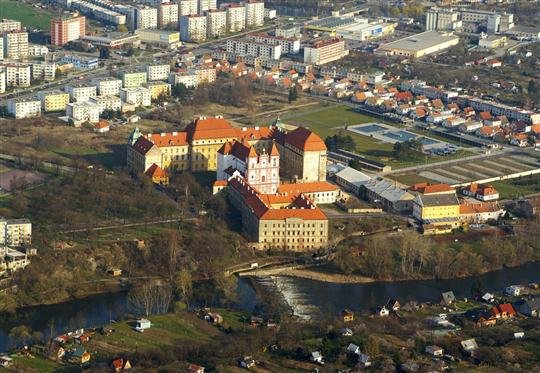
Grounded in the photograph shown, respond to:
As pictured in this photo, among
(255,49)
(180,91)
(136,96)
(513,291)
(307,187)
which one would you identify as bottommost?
(255,49)

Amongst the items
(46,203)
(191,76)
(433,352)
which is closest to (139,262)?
(46,203)

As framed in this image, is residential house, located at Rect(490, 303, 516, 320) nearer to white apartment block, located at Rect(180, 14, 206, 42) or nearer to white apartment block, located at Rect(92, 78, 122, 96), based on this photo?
white apartment block, located at Rect(92, 78, 122, 96)

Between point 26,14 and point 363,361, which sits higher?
point 363,361

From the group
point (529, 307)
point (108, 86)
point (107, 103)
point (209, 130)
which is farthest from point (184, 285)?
point (108, 86)

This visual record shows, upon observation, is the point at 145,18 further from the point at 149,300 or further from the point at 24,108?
the point at 149,300

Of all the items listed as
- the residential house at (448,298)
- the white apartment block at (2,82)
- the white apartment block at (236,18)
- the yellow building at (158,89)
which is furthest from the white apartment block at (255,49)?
the residential house at (448,298)

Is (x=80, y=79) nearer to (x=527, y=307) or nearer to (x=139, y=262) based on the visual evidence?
(x=139, y=262)

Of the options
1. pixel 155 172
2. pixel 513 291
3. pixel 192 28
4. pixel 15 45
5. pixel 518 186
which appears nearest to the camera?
pixel 513 291

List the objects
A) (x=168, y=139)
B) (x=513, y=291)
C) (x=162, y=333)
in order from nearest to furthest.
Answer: (x=162, y=333), (x=513, y=291), (x=168, y=139)
